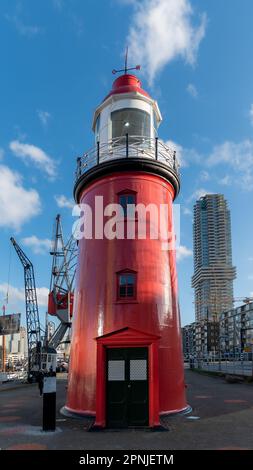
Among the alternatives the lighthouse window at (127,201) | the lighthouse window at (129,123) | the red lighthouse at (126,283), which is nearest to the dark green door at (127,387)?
the red lighthouse at (126,283)

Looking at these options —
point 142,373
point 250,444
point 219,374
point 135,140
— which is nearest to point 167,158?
point 135,140

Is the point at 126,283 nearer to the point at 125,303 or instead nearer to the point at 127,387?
the point at 125,303

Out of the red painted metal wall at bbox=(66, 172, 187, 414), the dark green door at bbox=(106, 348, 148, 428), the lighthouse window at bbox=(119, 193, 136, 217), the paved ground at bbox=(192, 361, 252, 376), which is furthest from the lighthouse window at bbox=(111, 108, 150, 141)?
the paved ground at bbox=(192, 361, 252, 376)

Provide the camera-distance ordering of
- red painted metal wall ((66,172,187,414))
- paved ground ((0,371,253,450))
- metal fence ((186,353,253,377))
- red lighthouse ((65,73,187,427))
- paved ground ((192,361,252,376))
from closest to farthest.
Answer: paved ground ((0,371,253,450)), red lighthouse ((65,73,187,427)), red painted metal wall ((66,172,187,414)), paved ground ((192,361,252,376)), metal fence ((186,353,253,377))

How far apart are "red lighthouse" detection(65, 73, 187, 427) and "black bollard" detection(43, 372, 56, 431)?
140cm

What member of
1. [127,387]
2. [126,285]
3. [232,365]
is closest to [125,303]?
[126,285]

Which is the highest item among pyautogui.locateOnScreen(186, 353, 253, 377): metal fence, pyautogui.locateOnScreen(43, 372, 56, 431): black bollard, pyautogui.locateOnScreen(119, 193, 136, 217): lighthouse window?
pyautogui.locateOnScreen(119, 193, 136, 217): lighthouse window

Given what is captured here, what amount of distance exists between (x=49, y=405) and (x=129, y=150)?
32.6ft

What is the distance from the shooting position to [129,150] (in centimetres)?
1703

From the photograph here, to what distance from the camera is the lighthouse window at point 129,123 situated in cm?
1795

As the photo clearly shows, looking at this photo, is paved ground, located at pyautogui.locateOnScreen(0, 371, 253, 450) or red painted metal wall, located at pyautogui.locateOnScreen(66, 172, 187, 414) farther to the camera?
red painted metal wall, located at pyautogui.locateOnScreen(66, 172, 187, 414)

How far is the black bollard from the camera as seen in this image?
42.8 ft

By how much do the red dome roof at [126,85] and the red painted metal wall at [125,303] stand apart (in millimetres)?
3939

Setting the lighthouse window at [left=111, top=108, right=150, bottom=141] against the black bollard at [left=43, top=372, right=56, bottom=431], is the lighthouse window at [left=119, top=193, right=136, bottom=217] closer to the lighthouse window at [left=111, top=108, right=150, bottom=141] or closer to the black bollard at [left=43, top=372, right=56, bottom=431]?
the lighthouse window at [left=111, top=108, right=150, bottom=141]
